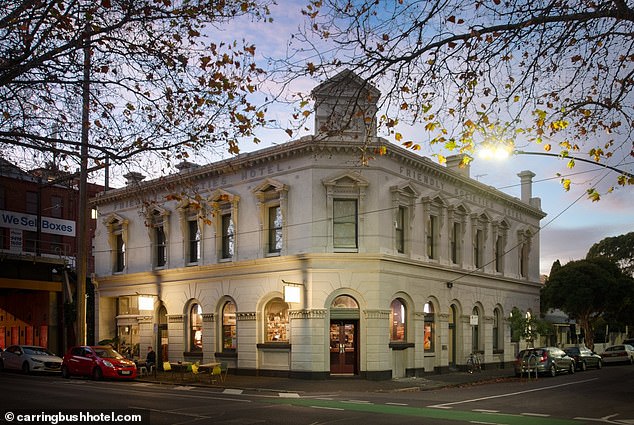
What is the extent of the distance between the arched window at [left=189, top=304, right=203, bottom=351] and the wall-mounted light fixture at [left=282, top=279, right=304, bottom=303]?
24.2ft

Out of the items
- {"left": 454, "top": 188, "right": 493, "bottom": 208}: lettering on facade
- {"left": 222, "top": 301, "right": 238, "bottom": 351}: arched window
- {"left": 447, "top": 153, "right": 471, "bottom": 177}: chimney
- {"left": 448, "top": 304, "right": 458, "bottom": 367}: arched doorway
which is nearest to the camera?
{"left": 222, "top": 301, "right": 238, "bottom": 351}: arched window

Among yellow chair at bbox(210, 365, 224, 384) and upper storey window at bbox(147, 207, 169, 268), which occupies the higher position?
upper storey window at bbox(147, 207, 169, 268)

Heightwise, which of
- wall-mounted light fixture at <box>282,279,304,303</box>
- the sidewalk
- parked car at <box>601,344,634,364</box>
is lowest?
parked car at <box>601,344,634,364</box>

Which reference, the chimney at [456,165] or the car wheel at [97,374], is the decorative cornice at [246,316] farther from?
the chimney at [456,165]

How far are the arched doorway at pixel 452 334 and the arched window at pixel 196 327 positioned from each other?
1268cm

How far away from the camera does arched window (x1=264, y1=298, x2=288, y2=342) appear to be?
31281mm

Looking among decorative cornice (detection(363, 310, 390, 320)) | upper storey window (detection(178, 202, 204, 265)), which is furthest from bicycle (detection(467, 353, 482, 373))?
upper storey window (detection(178, 202, 204, 265))

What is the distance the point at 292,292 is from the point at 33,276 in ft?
74.3

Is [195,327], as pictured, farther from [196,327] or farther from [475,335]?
[475,335]

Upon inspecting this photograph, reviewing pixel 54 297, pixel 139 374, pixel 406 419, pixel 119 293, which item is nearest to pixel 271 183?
pixel 139 374

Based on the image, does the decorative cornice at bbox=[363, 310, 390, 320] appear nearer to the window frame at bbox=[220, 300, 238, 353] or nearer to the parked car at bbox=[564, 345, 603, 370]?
the window frame at bbox=[220, 300, 238, 353]

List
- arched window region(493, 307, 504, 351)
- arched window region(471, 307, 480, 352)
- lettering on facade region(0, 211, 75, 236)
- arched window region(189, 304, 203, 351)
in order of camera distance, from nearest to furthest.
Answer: arched window region(189, 304, 203, 351) < arched window region(471, 307, 480, 352) < arched window region(493, 307, 504, 351) < lettering on facade region(0, 211, 75, 236)

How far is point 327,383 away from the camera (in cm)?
2825

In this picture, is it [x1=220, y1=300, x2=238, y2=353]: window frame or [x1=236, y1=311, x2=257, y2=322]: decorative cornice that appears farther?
[x1=220, y1=300, x2=238, y2=353]: window frame
